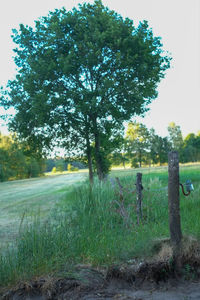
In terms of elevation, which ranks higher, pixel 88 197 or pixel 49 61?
pixel 49 61

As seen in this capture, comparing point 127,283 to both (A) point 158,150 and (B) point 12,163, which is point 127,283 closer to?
(B) point 12,163

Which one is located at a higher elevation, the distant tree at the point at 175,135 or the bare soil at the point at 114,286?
the distant tree at the point at 175,135

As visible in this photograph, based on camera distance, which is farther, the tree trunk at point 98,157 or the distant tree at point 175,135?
the distant tree at point 175,135

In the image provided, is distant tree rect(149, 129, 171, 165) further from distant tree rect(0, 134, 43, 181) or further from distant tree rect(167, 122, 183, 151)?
distant tree rect(0, 134, 43, 181)

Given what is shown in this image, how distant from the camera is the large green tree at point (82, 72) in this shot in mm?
15865

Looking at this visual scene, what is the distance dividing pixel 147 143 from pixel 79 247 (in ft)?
196

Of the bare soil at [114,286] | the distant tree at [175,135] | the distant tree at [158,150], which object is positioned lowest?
the bare soil at [114,286]

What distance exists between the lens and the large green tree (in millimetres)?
15865

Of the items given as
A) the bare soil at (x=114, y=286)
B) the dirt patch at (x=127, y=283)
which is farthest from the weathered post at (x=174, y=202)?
the bare soil at (x=114, y=286)

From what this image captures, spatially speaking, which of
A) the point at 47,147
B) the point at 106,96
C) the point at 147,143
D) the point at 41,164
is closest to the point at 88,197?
the point at 106,96

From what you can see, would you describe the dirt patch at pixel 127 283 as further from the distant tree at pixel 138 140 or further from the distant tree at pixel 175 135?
the distant tree at pixel 175 135

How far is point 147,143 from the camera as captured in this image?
63.7 m

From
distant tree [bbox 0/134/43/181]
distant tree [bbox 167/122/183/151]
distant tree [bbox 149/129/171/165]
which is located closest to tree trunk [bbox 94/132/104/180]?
distant tree [bbox 0/134/43/181]

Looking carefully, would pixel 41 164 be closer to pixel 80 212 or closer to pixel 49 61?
pixel 49 61
